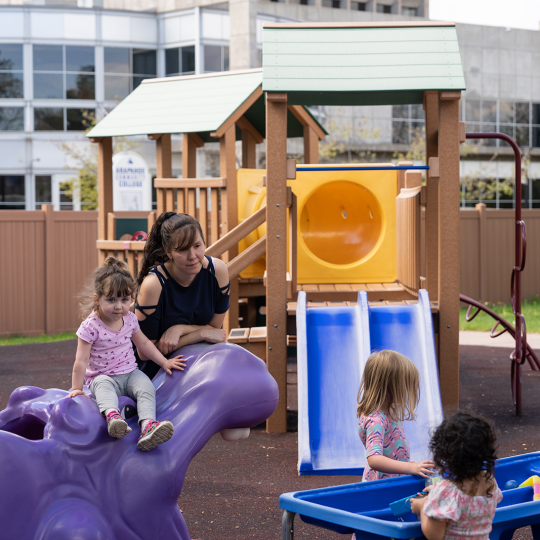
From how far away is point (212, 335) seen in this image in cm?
315

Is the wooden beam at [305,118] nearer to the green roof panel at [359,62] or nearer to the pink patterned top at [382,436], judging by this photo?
the green roof panel at [359,62]

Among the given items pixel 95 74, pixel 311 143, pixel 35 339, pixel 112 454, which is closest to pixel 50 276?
pixel 35 339

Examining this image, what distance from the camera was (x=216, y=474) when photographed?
5.02 meters

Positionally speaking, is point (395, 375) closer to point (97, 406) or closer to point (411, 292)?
point (97, 406)

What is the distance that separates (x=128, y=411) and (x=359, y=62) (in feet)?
12.9

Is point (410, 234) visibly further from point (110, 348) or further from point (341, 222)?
point (110, 348)

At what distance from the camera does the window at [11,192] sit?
26.9 m

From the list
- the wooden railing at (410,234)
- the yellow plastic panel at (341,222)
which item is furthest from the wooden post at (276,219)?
the yellow plastic panel at (341,222)

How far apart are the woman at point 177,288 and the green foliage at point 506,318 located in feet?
32.1

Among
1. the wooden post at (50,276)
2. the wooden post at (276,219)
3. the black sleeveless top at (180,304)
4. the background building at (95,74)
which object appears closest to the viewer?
the black sleeveless top at (180,304)

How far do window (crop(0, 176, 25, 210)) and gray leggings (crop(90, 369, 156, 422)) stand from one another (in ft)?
84.8

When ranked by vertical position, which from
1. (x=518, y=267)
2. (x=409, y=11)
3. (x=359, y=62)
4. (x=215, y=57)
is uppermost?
(x=409, y=11)

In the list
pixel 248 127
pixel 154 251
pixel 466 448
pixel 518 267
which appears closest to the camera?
pixel 466 448

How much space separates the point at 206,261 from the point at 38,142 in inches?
1001
